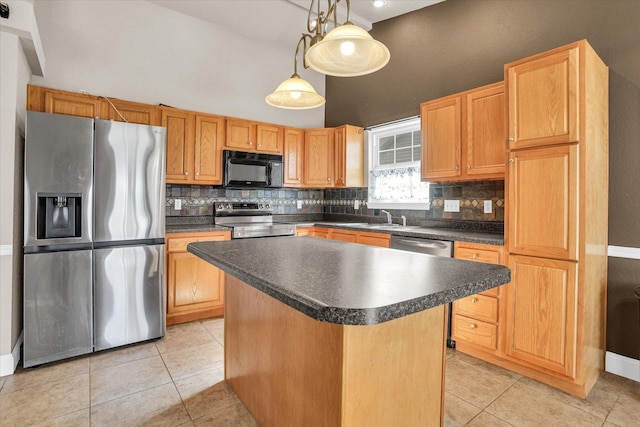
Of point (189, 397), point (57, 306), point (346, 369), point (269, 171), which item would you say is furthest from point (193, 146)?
point (346, 369)

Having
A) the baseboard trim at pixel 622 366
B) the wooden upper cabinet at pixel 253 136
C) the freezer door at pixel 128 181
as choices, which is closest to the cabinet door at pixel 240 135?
the wooden upper cabinet at pixel 253 136

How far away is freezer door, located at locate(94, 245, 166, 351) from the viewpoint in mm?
2602

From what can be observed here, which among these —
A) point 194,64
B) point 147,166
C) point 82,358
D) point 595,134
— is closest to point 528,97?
point 595,134

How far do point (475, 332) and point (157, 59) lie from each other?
4185mm

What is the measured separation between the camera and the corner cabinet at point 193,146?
3.45m

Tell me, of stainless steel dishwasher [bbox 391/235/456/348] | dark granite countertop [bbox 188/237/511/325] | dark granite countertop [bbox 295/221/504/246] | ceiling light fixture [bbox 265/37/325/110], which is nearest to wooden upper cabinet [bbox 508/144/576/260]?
dark granite countertop [bbox 295/221/504/246]

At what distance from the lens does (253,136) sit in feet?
13.1

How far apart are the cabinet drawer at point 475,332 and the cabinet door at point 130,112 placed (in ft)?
11.0

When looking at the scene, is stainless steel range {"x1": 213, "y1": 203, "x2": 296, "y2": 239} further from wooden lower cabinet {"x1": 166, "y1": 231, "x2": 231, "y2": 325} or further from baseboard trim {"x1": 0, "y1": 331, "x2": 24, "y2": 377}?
baseboard trim {"x1": 0, "y1": 331, "x2": 24, "y2": 377}

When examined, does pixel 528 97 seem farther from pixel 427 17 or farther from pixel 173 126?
pixel 173 126

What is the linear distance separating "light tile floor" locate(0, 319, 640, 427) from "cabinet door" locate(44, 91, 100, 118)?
2089 mm

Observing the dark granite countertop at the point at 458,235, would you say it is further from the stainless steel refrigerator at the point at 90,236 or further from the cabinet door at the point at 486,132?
the stainless steel refrigerator at the point at 90,236

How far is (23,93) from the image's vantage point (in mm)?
2688

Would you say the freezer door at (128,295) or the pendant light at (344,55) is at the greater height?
the pendant light at (344,55)
